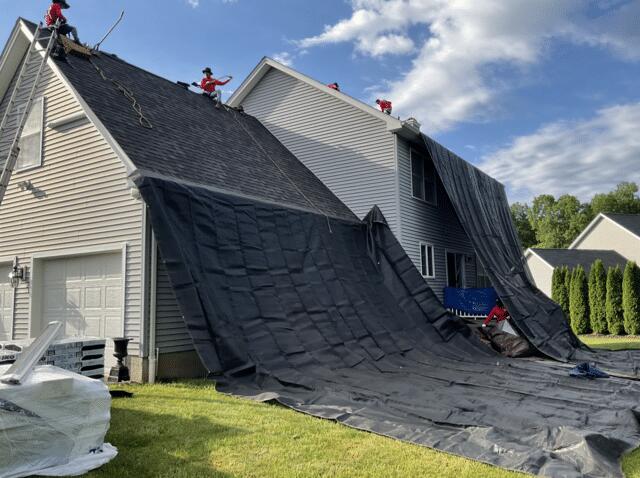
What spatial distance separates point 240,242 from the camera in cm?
766

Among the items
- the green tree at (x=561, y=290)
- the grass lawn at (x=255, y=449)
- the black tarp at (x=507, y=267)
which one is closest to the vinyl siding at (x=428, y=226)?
the black tarp at (x=507, y=267)

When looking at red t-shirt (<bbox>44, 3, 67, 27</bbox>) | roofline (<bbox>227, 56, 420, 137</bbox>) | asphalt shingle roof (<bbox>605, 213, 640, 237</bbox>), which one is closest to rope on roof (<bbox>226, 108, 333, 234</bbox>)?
roofline (<bbox>227, 56, 420, 137</bbox>)

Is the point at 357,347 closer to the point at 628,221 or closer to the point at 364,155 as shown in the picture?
the point at 364,155

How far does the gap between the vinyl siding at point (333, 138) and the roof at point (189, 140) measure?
1.68 ft

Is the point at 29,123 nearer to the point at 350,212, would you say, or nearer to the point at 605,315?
the point at 350,212

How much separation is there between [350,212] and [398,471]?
9.08 metres

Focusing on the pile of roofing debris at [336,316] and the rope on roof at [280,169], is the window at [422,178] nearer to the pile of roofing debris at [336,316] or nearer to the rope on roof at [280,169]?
the pile of roofing debris at [336,316]

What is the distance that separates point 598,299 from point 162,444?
1739cm

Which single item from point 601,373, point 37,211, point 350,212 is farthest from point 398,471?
point 350,212

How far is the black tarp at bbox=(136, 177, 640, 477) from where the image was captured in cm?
423

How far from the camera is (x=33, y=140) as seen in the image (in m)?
8.92

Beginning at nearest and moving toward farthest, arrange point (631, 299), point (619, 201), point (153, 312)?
point (153, 312) < point (631, 299) < point (619, 201)

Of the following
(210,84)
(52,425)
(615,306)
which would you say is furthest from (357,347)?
(615,306)

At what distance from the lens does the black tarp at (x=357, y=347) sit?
4234mm
